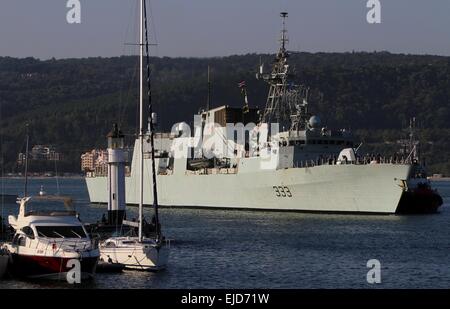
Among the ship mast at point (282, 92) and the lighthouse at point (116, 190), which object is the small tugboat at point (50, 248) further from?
the ship mast at point (282, 92)

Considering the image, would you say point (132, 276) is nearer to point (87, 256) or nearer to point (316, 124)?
point (87, 256)

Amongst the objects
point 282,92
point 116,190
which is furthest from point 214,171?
point 116,190

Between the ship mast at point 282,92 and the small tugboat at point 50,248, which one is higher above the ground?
the ship mast at point 282,92

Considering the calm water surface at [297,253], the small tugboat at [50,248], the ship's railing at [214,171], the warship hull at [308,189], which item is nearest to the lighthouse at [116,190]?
the calm water surface at [297,253]

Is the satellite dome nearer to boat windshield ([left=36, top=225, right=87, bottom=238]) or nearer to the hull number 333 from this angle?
the hull number 333

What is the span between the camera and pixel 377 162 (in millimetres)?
66938

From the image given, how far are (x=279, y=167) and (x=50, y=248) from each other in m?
37.9

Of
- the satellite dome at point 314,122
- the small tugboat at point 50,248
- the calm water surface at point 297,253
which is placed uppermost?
the satellite dome at point 314,122

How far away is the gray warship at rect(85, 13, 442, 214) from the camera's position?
66750mm

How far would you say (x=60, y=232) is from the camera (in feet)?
119

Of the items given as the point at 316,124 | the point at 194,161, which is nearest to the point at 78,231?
the point at 316,124

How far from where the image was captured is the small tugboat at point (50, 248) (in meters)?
34.9

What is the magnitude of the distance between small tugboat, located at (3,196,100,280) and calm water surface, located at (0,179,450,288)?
57cm

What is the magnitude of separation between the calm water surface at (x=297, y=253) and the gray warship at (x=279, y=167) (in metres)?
1.53
